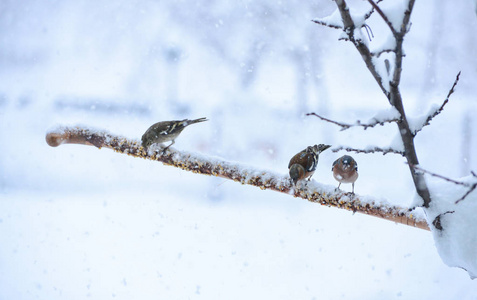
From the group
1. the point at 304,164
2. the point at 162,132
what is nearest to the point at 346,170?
the point at 304,164

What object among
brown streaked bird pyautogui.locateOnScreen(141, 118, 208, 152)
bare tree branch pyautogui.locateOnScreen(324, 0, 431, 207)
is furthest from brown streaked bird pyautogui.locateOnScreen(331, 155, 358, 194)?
bare tree branch pyautogui.locateOnScreen(324, 0, 431, 207)

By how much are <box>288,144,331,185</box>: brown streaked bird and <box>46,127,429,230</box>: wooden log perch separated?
0.03 m

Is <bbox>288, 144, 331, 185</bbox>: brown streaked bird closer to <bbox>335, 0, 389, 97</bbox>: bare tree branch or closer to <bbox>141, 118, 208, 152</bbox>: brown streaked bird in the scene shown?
<bbox>141, 118, 208, 152</bbox>: brown streaked bird

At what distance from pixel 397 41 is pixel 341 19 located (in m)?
0.08

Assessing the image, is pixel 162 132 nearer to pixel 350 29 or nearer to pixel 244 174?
pixel 244 174

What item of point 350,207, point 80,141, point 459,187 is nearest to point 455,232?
point 459,187

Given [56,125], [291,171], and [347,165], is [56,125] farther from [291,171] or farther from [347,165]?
[347,165]

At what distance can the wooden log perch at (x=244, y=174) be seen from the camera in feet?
3.73

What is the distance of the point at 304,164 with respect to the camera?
127 cm

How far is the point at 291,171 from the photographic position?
4.05ft

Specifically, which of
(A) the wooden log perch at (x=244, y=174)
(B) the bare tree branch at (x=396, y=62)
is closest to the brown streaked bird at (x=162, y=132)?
(A) the wooden log perch at (x=244, y=174)

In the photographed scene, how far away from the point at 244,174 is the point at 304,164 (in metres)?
0.19

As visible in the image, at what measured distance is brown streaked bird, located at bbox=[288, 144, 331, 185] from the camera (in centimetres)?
123

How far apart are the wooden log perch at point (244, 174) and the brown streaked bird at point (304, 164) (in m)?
0.03
